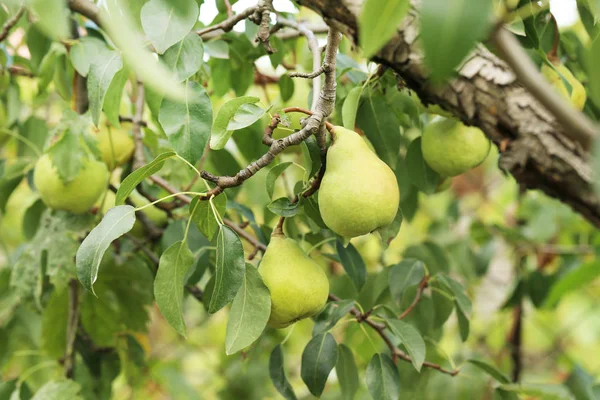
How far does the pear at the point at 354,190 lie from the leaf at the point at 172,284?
0.59 ft

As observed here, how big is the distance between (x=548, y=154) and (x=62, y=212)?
95 cm

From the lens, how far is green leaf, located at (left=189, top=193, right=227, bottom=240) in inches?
30.7

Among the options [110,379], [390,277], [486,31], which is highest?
[486,31]

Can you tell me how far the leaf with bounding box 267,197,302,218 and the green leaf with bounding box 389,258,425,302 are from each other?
0.36 metres

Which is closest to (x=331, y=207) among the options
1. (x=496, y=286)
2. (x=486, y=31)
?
(x=486, y=31)

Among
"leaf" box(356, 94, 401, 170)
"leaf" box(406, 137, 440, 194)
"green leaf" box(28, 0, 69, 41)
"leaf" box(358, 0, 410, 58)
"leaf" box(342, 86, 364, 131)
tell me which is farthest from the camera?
"leaf" box(406, 137, 440, 194)

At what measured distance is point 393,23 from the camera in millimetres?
441

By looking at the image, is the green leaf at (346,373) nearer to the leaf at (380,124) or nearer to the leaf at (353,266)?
the leaf at (353,266)

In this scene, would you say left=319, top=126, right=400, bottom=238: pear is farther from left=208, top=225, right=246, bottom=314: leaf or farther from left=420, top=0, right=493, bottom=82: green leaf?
left=420, top=0, right=493, bottom=82: green leaf

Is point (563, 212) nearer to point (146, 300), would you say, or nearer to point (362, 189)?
point (146, 300)

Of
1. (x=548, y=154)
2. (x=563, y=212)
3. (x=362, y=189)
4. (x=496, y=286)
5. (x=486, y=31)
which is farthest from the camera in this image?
(x=496, y=286)

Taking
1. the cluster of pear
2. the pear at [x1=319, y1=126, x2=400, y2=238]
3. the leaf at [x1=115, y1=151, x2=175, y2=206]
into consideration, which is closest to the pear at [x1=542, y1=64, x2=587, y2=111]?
the pear at [x1=319, y1=126, x2=400, y2=238]

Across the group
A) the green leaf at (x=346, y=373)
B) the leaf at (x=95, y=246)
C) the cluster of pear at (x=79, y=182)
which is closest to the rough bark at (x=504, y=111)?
the leaf at (x=95, y=246)

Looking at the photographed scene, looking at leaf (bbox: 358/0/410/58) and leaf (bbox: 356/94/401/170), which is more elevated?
leaf (bbox: 358/0/410/58)
